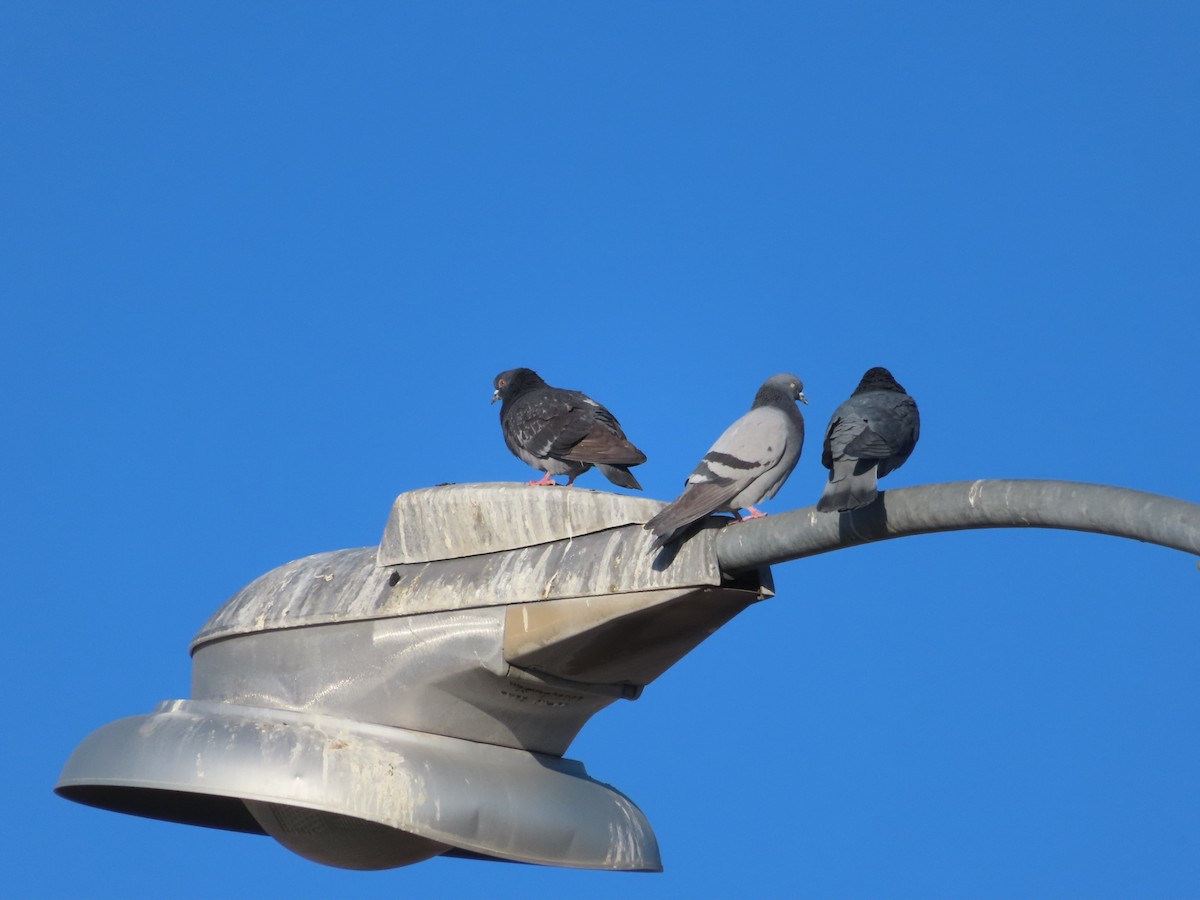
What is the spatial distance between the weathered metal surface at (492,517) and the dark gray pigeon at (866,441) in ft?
2.90

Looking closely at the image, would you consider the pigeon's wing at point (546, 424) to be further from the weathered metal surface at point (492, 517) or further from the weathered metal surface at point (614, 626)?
the weathered metal surface at point (614, 626)

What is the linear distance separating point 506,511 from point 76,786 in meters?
2.31

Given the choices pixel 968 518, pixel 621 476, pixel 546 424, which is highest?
pixel 546 424

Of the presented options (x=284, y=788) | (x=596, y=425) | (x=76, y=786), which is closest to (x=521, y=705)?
(x=284, y=788)

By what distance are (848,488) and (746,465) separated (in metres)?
1.59

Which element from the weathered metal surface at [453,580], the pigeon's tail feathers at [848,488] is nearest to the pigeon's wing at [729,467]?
the weathered metal surface at [453,580]

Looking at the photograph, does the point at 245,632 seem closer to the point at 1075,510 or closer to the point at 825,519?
the point at 825,519

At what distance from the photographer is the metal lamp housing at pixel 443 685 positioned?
7902mm

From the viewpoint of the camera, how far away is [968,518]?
6.36 meters

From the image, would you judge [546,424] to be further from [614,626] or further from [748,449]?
[614,626]

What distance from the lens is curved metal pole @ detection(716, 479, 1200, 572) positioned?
548 cm

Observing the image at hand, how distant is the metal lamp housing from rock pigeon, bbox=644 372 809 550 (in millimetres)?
161

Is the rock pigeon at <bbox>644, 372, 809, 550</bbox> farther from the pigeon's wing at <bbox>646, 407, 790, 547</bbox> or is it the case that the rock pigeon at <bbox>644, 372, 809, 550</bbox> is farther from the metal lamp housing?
the metal lamp housing

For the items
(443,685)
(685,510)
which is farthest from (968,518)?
(443,685)
